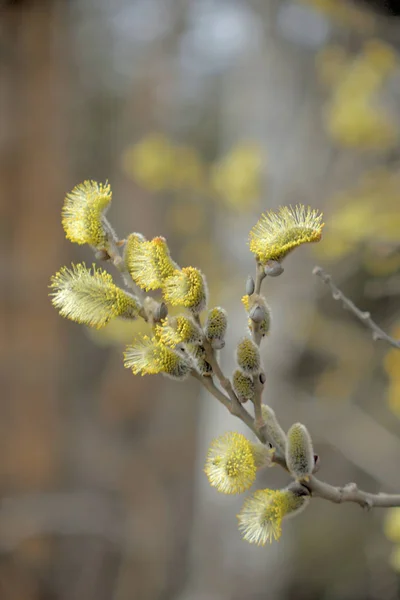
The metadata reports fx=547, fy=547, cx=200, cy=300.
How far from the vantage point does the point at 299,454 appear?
27 centimetres

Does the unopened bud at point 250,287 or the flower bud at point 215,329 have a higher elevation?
the unopened bud at point 250,287

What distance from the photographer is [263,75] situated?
1502 mm

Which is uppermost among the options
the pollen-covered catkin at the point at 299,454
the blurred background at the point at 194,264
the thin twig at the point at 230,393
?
the blurred background at the point at 194,264

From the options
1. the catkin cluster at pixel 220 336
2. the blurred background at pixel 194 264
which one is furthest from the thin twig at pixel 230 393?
the blurred background at pixel 194 264

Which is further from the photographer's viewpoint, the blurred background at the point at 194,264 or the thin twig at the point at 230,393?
the blurred background at the point at 194,264

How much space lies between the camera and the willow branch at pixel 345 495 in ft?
0.91

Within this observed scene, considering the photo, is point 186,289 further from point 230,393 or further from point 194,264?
point 194,264

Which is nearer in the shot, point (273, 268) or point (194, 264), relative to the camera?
point (273, 268)

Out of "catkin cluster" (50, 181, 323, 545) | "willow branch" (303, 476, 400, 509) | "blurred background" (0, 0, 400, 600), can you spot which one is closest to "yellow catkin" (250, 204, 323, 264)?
"catkin cluster" (50, 181, 323, 545)

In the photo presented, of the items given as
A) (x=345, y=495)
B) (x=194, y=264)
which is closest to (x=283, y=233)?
(x=345, y=495)

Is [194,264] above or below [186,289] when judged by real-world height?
above

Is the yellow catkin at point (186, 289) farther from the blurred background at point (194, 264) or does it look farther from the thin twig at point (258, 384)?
the blurred background at point (194, 264)

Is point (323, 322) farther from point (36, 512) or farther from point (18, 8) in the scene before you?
point (18, 8)

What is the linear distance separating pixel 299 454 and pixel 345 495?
1.4 inches
